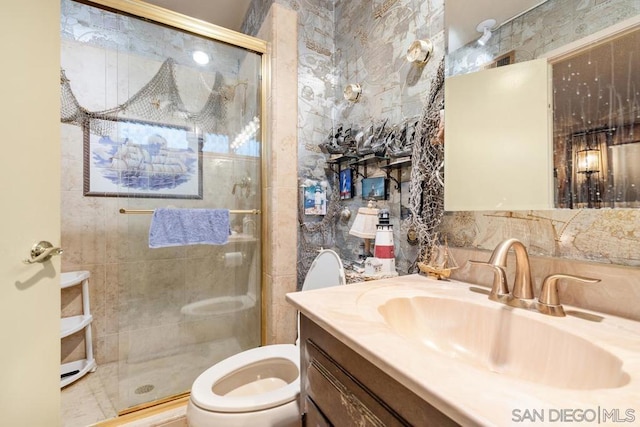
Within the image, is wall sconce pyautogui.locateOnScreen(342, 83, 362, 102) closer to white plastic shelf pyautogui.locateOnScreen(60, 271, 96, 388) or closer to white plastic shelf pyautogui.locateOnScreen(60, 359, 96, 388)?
white plastic shelf pyautogui.locateOnScreen(60, 271, 96, 388)

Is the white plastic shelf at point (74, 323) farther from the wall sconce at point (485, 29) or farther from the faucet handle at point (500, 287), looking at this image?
the wall sconce at point (485, 29)

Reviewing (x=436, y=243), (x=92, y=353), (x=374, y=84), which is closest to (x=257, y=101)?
(x=374, y=84)

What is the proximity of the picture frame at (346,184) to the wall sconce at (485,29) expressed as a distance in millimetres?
853

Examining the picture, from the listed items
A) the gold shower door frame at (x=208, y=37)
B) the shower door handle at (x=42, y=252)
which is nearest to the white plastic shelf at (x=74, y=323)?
the gold shower door frame at (x=208, y=37)

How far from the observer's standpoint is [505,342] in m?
0.67

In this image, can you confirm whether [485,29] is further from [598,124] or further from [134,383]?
[134,383]

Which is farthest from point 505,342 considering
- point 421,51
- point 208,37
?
point 208,37

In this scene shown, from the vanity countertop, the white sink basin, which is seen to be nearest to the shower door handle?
the vanity countertop

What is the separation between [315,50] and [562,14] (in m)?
1.35

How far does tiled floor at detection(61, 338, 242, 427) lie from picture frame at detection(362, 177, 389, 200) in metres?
1.26

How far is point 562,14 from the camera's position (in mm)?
745

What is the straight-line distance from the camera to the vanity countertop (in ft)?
1.06

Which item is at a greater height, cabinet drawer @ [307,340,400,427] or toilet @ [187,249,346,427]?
cabinet drawer @ [307,340,400,427]

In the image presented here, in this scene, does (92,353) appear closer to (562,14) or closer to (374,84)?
(374,84)
